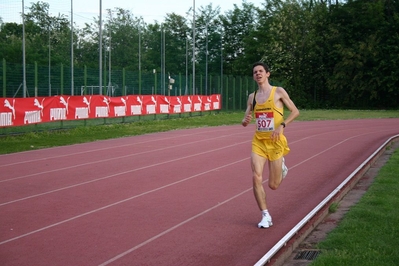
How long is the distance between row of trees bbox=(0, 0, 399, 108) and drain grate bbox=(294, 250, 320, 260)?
3755 centimetres

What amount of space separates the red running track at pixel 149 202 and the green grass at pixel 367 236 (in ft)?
2.25

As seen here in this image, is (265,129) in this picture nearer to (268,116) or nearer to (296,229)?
(268,116)

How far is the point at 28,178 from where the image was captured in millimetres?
12844

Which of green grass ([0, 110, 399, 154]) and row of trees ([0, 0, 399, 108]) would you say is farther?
row of trees ([0, 0, 399, 108])

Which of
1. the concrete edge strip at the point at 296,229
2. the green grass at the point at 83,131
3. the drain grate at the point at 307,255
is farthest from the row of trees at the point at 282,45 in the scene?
the drain grate at the point at 307,255

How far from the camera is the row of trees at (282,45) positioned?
170 ft

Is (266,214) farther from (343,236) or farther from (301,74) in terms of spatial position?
(301,74)

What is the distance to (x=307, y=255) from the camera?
6824 millimetres

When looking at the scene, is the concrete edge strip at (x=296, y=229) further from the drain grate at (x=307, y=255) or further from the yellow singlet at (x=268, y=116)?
the yellow singlet at (x=268, y=116)

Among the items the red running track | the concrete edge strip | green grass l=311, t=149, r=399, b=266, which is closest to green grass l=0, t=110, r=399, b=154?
the red running track

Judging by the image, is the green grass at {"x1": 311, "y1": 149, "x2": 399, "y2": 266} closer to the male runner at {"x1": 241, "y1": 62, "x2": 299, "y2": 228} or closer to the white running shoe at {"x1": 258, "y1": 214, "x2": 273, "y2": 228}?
the white running shoe at {"x1": 258, "y1": 214, "x2": 273, "y2": 228}

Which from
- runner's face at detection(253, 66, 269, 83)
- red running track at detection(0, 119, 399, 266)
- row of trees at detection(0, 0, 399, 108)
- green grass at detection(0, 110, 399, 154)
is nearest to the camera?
red running track at detection(0, 119, 399, 266)

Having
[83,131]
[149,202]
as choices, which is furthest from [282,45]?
[149,202]

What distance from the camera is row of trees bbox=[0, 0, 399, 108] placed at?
51.7 metres
